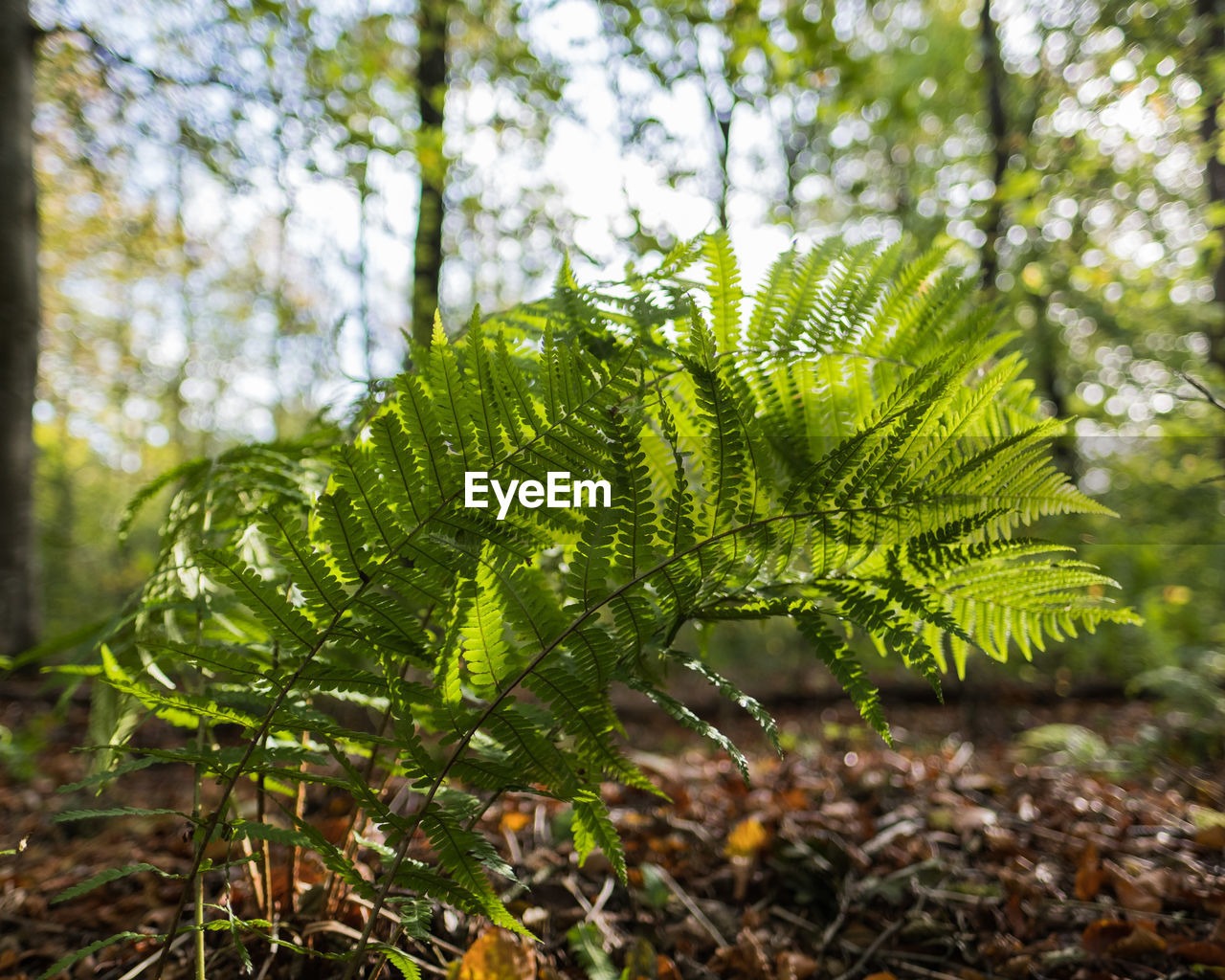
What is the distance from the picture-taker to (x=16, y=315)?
155 inches

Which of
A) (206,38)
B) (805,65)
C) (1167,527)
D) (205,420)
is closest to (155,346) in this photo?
(205,420)

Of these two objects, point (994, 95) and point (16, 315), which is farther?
point (994, 95)

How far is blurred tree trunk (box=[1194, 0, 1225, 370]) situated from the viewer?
14.3 ft

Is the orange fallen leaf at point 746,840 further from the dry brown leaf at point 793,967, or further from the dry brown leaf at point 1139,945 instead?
the dry brown leaf at point 1139,945

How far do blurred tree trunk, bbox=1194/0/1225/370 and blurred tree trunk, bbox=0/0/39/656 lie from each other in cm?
731

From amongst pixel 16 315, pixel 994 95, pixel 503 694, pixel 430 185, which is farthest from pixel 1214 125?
pixel 16 315

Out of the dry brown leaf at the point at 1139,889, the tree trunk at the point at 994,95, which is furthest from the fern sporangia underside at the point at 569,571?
the tree trunk at the point at 994,95

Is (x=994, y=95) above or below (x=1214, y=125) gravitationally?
below

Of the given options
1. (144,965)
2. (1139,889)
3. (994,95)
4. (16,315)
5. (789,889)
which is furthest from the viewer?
(994,95)

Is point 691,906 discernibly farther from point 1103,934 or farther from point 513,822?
point 1103,934

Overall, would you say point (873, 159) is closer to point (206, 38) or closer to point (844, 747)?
point (206, 38)

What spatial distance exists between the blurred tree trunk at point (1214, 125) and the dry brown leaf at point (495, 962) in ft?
17.2

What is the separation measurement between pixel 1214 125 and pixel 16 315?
397 inches

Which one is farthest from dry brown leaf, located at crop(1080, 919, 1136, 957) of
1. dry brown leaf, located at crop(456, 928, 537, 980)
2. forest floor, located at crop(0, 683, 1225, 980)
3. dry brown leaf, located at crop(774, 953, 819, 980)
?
dry brown leaf, located at crop(456, 928, 537, 980)
